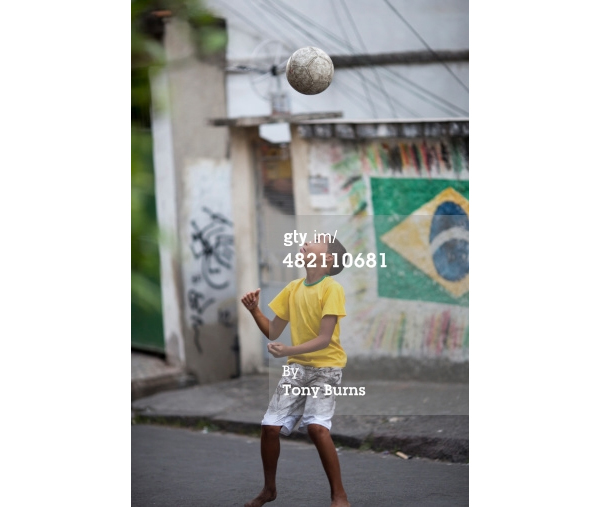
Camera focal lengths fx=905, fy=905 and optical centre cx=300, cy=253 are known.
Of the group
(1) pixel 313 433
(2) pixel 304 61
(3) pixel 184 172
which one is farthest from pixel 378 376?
(3) pixel 184 172

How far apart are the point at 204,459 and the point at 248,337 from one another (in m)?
1.82

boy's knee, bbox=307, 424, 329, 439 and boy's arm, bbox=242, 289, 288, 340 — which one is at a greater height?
boy's arm, bbox=242, 289, 288, 340

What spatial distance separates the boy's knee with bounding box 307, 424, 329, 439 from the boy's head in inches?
26.6

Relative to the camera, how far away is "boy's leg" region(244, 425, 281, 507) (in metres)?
3.92

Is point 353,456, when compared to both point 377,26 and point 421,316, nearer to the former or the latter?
point 421,316

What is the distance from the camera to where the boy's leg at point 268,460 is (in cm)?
392

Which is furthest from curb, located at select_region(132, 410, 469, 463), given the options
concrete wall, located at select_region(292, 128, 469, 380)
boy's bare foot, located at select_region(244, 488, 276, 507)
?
boy's bare foot, located at select_region(244, 488, 276, 507)

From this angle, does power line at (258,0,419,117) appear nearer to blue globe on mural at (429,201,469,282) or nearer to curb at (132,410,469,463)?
blue globe on mural at (429,201,469,282)

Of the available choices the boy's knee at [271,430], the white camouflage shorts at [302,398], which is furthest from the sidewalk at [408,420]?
the boy's knee at [271,430]

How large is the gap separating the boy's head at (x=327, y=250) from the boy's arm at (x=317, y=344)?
25 cm

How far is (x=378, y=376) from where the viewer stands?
15.2 ft

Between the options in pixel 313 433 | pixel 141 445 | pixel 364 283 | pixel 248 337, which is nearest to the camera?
pixel 313 433

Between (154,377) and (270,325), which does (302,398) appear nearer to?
(270,325)

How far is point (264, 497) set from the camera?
4.04 metres
